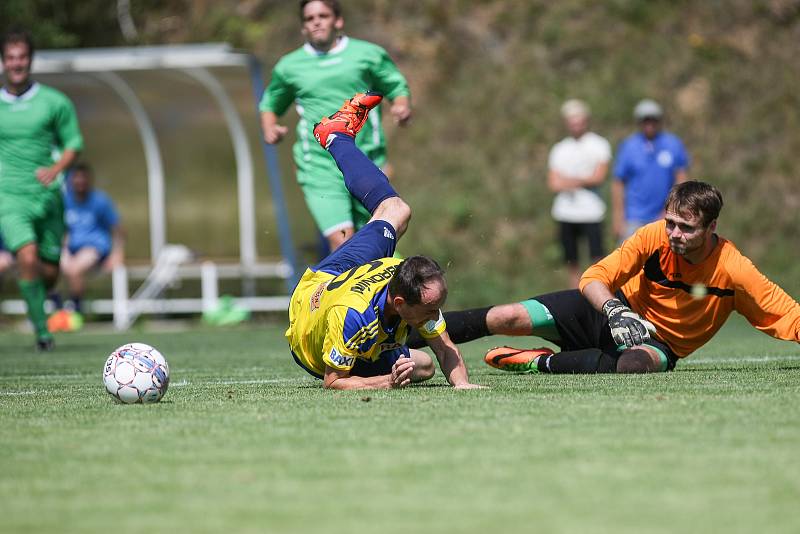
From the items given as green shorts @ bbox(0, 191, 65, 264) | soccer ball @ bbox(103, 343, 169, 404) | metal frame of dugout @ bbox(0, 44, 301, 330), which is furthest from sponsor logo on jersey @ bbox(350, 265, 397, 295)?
metal frame of dugout @ bbox(0, 44, 301, 330)

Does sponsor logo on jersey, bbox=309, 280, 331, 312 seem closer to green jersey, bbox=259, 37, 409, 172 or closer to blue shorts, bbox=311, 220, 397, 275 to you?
blue shorts, bbox=311, 220, 397, 275

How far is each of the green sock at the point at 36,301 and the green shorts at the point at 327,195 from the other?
8.59ft

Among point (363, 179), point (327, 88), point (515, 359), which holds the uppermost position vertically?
point (327, 88)

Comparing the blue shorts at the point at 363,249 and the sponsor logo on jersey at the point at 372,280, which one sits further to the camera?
the blue shorts at the point at 363,249

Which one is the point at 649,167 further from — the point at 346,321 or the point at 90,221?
the point at 346,321

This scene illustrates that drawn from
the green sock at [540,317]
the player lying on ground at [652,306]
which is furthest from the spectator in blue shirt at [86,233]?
the green sock at [540,317]

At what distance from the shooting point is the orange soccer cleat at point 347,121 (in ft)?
24.8

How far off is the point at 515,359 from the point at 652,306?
2.73 feet

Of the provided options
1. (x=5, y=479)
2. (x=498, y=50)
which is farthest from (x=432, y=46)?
(x=5, y=479)

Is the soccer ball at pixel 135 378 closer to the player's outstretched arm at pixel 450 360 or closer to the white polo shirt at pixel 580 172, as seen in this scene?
the player's outstretched arm at pixel 450 360

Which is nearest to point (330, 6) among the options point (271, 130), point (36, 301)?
point (271, 130)

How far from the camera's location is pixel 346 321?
551cm

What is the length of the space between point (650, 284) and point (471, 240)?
11.0 meters

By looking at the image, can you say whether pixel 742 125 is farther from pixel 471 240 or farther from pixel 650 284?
pixel 650 284
